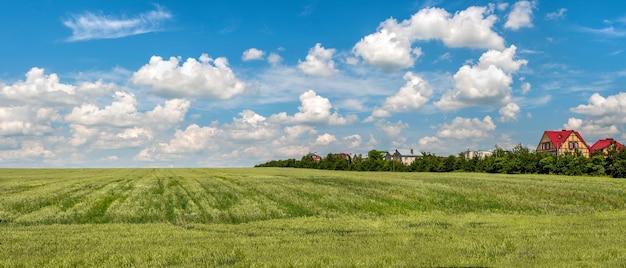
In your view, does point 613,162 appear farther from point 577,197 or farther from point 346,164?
point 346,164

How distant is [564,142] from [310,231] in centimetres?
14771

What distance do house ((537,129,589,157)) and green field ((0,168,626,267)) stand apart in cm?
12032

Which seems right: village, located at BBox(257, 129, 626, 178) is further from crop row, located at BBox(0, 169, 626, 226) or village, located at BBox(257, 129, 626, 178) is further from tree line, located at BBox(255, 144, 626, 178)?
crop row, located at BBox(0, 169, 626, 226)

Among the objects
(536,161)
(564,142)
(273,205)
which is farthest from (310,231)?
(564,142)

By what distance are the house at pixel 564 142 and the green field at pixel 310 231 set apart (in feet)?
395

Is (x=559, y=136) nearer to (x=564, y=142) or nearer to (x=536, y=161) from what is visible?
(x=564, y=142)

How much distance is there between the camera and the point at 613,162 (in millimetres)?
85562

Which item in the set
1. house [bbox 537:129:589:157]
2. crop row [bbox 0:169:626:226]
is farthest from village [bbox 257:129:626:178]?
crop row [bbox 0:169:626:226]

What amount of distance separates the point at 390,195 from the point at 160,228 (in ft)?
67.9

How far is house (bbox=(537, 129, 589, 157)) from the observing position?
145 m

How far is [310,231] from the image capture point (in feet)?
64.5

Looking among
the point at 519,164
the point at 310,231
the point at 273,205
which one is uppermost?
the point at 519,164

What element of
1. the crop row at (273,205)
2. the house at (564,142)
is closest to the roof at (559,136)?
the house at (564,142)

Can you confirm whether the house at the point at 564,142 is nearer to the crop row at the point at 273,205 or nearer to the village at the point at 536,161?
the village at the point at 536,161
